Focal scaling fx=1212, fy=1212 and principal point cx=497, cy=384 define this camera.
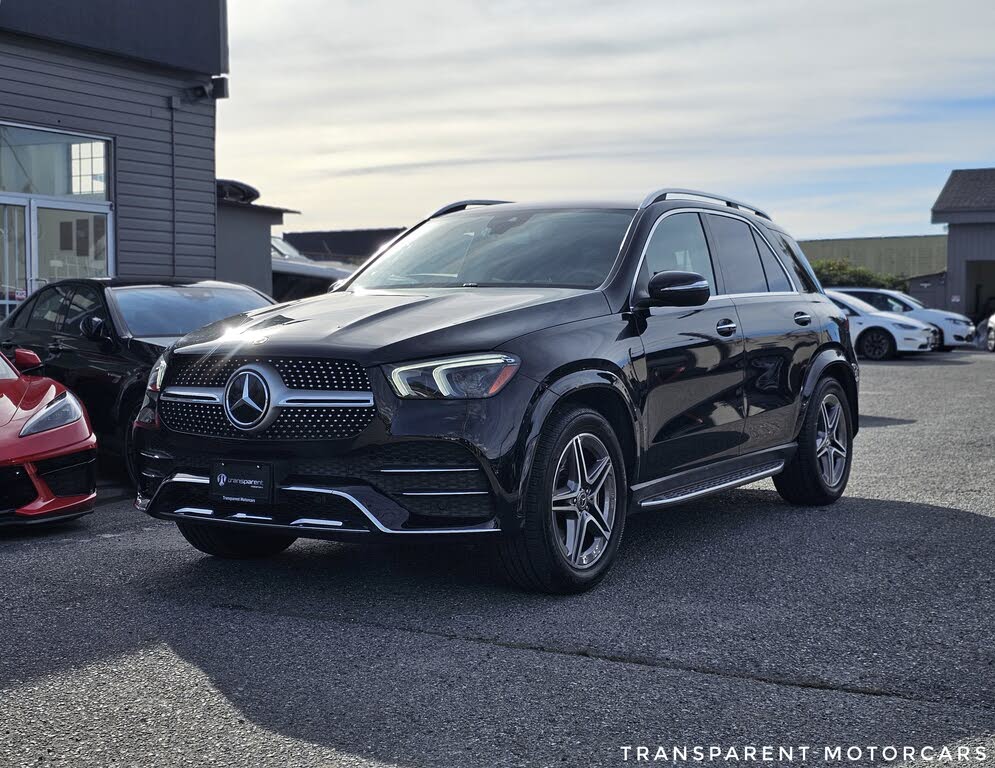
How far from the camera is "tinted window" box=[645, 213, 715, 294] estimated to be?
5.95 metres

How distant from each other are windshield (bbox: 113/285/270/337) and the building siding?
582 cm

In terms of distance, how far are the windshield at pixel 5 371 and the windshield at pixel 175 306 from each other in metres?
1.23

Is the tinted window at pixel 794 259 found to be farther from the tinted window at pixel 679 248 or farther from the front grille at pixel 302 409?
the front grille at pixel 302 409

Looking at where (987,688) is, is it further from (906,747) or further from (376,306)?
(376,306)

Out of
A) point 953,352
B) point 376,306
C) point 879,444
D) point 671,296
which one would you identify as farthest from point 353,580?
point 953,352

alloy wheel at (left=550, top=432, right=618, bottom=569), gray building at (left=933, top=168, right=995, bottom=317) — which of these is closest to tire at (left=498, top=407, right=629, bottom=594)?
alloy wheel at (left=550, top=432, right=618, bottom=569)

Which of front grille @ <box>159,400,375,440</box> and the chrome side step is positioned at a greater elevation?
front grille @ <box>159,400,375,440</box>

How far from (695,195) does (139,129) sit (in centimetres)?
1113

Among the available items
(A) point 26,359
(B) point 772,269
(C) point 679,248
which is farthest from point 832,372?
(A) point 26,359

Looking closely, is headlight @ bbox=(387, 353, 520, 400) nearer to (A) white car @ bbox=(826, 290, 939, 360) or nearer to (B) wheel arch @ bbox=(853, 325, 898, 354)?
(A) white car @ bbox=(826, 290, 939, 360)

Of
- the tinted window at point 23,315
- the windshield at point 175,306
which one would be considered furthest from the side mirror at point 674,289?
the tinted window at point 23,315

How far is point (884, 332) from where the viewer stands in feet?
81.1

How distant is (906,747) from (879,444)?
291 inches

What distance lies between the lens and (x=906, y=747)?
3.34 meters
